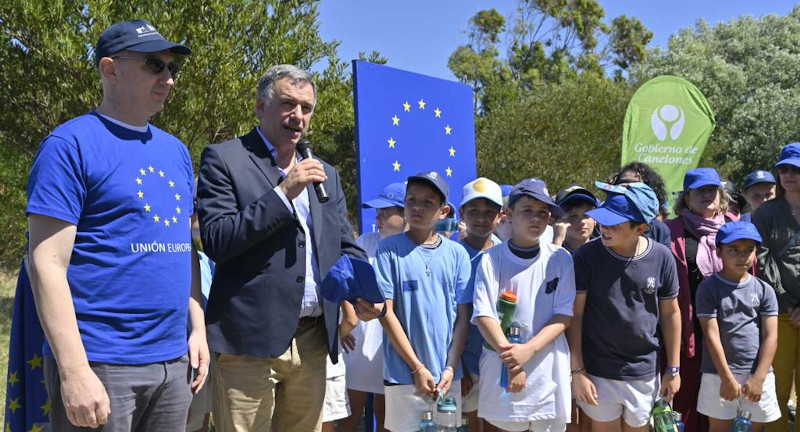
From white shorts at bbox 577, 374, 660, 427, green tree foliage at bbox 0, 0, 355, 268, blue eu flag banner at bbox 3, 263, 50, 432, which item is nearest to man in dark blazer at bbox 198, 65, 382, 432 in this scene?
blue eu flag banner at bbox 3, 263, 50, 432

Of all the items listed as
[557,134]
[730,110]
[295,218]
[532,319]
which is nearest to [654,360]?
[532,319]

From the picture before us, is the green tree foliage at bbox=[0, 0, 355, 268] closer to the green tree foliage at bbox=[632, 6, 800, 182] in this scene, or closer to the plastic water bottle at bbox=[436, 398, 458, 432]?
the plastic water bottle at bbox=[436, 398, 458, 432]

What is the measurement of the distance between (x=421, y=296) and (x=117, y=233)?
1874mm

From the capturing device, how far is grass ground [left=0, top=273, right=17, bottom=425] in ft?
21.2

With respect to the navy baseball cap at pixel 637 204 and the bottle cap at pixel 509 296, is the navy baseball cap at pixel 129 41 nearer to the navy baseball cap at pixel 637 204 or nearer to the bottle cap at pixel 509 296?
the bottle cap at pixel 509 296

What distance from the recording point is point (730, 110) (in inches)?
913

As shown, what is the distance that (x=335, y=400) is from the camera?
13.6 ft

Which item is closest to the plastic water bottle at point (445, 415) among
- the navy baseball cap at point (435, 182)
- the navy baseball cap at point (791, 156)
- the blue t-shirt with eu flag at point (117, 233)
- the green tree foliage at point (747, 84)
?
the navy baseball cap at point (435, 182)

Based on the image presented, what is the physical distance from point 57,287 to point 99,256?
6.6 inches

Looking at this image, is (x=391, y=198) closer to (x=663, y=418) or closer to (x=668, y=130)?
(x=663, y=418)

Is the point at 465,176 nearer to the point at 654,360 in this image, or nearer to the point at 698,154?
the point at 654,360

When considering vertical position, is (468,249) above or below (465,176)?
below

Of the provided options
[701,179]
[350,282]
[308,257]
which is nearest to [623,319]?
[701,179]

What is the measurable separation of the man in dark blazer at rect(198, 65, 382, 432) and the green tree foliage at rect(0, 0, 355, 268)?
5904 mm
